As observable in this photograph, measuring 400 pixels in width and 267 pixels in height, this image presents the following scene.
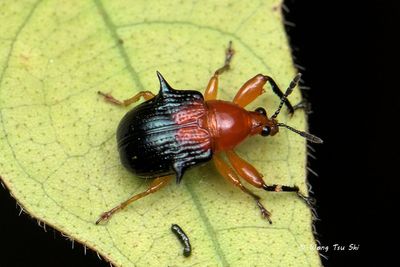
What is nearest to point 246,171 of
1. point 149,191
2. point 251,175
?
point 251,175

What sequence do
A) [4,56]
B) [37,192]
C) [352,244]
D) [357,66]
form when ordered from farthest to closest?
[357,66] < [352,244] < [4,56] < [37,192]

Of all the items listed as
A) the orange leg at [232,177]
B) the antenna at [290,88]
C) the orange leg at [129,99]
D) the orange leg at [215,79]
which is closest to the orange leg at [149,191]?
the orange leg at [232,177]

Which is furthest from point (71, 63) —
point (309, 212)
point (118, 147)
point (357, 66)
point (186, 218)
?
point (357, 66)

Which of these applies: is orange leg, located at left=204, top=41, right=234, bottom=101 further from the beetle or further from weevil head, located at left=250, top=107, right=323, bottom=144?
weevil head, located at left=250, top=107, right=323, bottom=144

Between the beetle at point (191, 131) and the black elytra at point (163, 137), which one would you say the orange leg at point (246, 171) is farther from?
the black elytra at point (163, 137)

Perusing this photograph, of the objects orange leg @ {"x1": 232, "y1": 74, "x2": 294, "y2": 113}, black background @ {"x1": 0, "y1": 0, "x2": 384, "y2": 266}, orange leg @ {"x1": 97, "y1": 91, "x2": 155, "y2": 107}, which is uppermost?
orange leg @ {"x1": 97, "y1": 91, "x2": 155, "y2": 107}

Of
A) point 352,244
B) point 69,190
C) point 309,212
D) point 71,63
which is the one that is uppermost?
point 71,63

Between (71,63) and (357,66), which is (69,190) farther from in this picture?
(357,66)

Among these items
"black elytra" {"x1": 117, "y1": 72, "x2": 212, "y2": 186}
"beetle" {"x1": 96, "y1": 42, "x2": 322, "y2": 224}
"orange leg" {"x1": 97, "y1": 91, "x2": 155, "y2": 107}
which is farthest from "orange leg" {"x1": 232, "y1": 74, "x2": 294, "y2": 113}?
"orange leg" {"x1": 97, "y1": 91, "x2": 155, "y2": 107}
